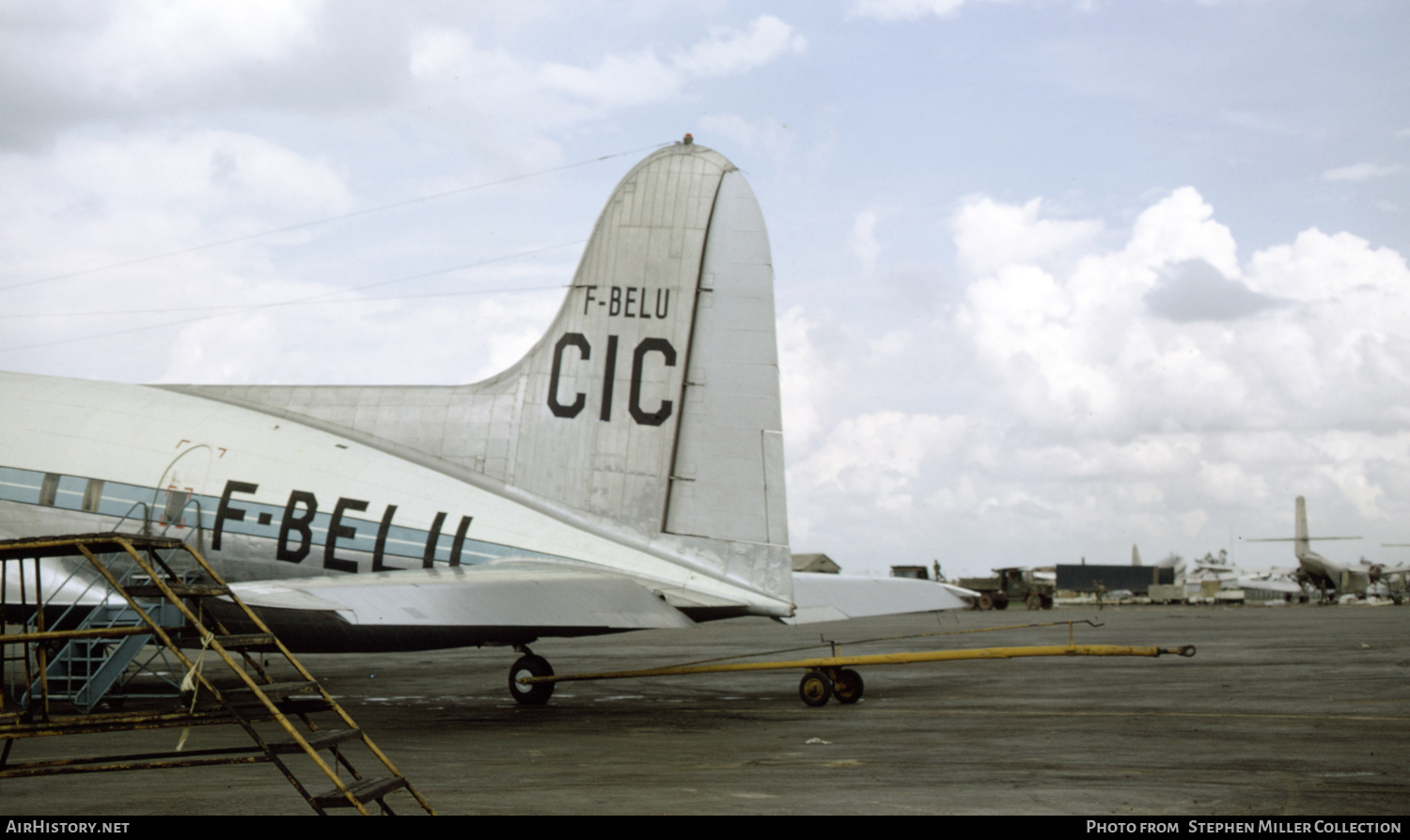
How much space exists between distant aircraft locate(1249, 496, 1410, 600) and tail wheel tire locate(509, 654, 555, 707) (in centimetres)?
7726

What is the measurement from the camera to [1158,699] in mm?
14820

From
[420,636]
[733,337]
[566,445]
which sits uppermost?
[733,337]

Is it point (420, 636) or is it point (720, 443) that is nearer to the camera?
point (420, 636)

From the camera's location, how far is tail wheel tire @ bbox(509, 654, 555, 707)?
1473 centimetres

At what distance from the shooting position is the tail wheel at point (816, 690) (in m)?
14.4

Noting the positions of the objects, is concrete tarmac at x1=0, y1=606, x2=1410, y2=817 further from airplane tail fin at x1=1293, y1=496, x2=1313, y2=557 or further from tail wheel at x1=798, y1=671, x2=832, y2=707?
airplane tail fin at x1=1293, y1=496, x2=1313, y2=557

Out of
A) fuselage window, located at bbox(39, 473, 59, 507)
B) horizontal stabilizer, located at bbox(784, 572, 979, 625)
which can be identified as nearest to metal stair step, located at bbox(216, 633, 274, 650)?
horizontal stabilizer, located at bbox(784, 572, 979, 625)

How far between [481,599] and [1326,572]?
273 ft

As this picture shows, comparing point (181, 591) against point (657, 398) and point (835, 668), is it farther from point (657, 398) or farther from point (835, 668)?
point (835, 668)

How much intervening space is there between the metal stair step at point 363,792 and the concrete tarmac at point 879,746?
1435mm

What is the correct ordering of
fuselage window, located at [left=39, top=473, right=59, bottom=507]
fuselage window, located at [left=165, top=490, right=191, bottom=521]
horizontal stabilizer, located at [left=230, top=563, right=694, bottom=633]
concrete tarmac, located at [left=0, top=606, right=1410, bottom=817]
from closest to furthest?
concrete tarmac, located at [left=0, top=606, right=1410, bottom=817] < horizontal stabilizer, located at [left=230, top=563, right=694, bottom=633] < fuselage window, located at [left=165, top=490, right=191, bottom=521] < fuselage window, located at [left=39, top=473, right=59, bottom=507]

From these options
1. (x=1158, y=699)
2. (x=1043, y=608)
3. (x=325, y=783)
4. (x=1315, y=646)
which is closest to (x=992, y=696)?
(x=1158, y=699)

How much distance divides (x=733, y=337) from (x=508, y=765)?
6626 mm

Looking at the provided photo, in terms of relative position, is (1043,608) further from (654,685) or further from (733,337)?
Result: (733,337)
